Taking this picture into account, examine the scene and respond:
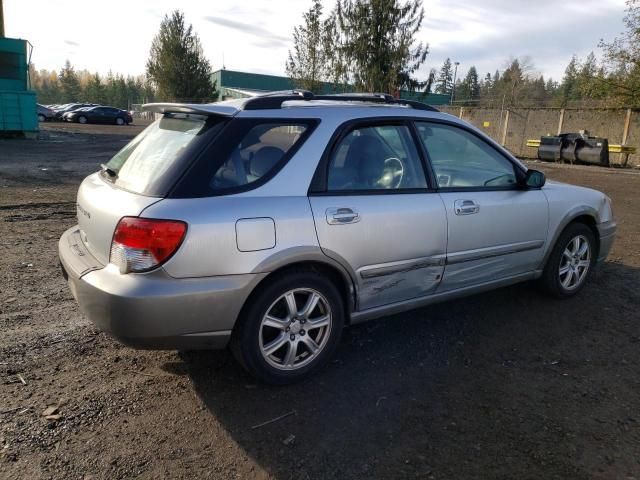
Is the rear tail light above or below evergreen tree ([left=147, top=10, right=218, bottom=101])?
below

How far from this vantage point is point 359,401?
293 centimetres

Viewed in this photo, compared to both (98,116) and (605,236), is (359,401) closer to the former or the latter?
(605,236)

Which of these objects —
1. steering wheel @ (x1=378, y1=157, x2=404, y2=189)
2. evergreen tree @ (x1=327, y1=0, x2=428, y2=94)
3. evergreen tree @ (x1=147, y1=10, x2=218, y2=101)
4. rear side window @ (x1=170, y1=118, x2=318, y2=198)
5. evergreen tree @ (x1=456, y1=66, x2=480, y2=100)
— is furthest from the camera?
evergreen tree @ (x1=456, y1=66, x2=480, y2=100)

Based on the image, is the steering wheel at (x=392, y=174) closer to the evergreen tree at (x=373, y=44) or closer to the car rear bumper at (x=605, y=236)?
the car rear bumper at (x=605, y=236)

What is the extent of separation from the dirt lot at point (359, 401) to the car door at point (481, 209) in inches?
18.9

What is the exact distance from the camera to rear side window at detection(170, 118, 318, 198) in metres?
2.72

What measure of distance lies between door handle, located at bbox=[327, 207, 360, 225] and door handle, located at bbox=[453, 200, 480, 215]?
887mm

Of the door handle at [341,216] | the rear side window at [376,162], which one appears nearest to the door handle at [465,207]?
the rear side window at [376,162]

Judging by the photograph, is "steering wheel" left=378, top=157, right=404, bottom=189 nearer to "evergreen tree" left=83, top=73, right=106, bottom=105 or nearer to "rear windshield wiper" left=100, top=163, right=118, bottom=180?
"rear windshield wiper" left=100, top=163, right=118, bottom=180

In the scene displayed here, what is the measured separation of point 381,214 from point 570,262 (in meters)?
2.35

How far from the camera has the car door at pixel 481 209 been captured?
3.63m

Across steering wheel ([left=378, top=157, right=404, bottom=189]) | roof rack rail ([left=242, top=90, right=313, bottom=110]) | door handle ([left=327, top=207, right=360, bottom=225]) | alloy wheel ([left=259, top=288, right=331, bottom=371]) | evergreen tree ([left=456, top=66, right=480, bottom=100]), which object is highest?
evergreen tree ([left=456, top=66, right=480, bottom=100])

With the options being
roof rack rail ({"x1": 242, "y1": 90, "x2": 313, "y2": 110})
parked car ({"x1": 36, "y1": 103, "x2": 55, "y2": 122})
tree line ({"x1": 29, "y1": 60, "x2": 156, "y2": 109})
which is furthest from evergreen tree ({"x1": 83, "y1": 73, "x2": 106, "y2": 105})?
roof rack rail ({"x1": 242, "y1": 90, "x2": 313, "y2": 110})

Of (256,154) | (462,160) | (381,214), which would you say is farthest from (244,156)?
(462,160)
